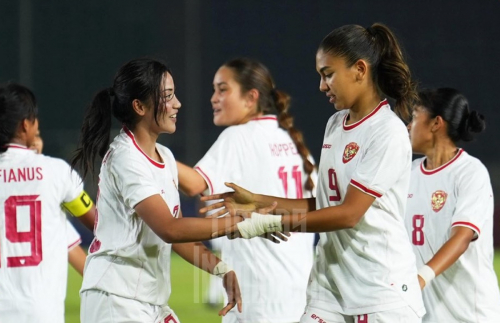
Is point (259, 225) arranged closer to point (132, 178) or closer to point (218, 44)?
point (132, 178)

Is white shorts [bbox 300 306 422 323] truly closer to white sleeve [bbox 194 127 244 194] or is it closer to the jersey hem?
the jersey hem

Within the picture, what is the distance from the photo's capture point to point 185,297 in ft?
29.7

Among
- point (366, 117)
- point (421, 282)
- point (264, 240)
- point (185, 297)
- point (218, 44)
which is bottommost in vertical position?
point (185, 297)

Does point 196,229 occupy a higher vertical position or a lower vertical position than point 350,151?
lower

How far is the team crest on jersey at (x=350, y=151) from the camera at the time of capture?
332cm

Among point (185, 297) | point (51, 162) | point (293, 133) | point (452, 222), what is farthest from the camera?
point (185, 297)

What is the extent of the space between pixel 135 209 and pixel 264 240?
4.58 feet

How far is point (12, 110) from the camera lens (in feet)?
14.0

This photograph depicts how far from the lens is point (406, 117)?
3.41 meters

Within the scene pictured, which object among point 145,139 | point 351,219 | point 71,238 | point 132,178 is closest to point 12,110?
point 71,238

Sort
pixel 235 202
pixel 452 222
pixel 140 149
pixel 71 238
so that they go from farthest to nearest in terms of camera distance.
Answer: pixel 71 238, pixel 452 222, pixel 235 202, pixel 140 149

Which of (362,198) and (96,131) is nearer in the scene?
(362,198)

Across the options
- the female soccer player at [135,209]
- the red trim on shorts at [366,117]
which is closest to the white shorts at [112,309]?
the female soccer player at [135,209]

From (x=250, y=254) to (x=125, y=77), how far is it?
57.1 inches
